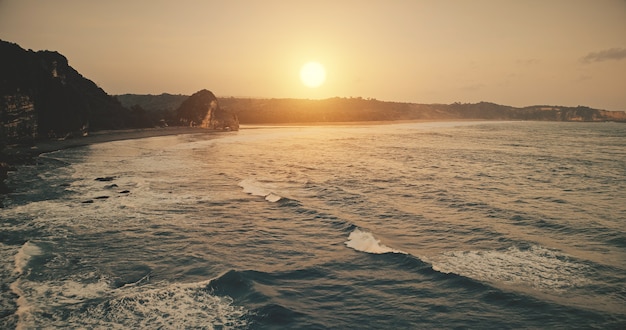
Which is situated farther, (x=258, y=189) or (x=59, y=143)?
(x=59, y=143)

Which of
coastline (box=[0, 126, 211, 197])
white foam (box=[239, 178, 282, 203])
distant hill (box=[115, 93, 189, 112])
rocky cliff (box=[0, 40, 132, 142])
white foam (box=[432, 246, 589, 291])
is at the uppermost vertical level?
distant hill (box=[115, 93, 189, 112])

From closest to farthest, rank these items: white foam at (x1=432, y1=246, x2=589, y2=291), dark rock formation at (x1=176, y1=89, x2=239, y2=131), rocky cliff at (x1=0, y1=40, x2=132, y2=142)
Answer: white foam at (x1=432, y1=246, x2=589, y2=291)
rocky cliff at (x1=0, y1=40, x2=132, y2=142)
dark rock formation at (x1=176, y1=89, x2=239, y2=131)

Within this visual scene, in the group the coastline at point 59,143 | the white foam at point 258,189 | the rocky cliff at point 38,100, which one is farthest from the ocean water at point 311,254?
the rocky cliff at point 38,100

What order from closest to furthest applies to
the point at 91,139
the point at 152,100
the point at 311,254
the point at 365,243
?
the point at 311,254 < the point at 365,243 < the point at 91,139 < the point at 152,100

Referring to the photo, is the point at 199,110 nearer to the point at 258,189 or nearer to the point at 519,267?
the point at 258,189

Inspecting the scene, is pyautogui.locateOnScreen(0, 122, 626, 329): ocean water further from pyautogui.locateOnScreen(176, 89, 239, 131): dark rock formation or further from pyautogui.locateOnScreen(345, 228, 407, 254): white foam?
pyautogui.locateOnScreen(176, 89, 239, 131): dark rock formation

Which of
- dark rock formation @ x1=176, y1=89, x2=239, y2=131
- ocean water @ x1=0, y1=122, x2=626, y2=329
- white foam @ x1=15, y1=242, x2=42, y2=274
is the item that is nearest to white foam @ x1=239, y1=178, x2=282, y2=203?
ocean water @ x1=0, y1=122, x2=626, y2=329

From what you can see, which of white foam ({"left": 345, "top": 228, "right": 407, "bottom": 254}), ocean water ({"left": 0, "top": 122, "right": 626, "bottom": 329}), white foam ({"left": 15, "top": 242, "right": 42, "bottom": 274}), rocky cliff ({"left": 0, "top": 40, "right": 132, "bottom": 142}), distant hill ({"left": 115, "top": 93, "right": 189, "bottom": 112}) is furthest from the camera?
distant hill ({"left": 115, "top": 93, "right": 189, "bottom": 112})

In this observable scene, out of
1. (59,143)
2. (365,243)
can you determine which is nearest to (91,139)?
(59,143)
